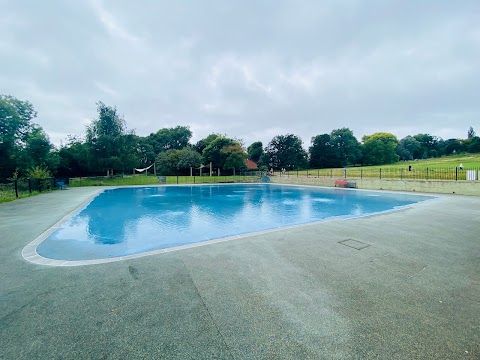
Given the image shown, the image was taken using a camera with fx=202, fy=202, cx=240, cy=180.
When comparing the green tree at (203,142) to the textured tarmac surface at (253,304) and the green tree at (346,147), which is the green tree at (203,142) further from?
the textured tarmac surface at (253,304)

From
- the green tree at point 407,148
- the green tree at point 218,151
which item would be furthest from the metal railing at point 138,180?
the green tree at point 407,148

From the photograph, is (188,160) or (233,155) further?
(188,160)

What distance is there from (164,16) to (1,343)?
13.7m

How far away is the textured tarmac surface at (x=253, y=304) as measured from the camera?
1.62 meters

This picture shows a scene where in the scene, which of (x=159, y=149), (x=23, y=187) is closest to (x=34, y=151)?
(x=23, y=187)

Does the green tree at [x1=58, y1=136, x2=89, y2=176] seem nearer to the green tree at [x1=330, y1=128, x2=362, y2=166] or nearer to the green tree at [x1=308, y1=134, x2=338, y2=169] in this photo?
the green tree at [x1=308, y1=134, x2=338, y2=169]

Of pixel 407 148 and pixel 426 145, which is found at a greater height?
pixel 426 145

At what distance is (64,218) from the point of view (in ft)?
24.2

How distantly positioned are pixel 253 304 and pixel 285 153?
44497 millimetres

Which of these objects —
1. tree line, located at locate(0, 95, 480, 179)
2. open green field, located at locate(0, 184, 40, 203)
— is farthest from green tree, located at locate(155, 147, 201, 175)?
open green field, located at locate(0, 184, 40, 203)

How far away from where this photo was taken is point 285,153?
4497 centimetres

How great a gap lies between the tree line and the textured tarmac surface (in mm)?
18965

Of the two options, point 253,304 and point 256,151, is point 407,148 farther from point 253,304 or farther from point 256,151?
point 253,304

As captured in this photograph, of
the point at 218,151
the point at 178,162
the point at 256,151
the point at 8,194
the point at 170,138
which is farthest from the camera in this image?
the point at 256,151
